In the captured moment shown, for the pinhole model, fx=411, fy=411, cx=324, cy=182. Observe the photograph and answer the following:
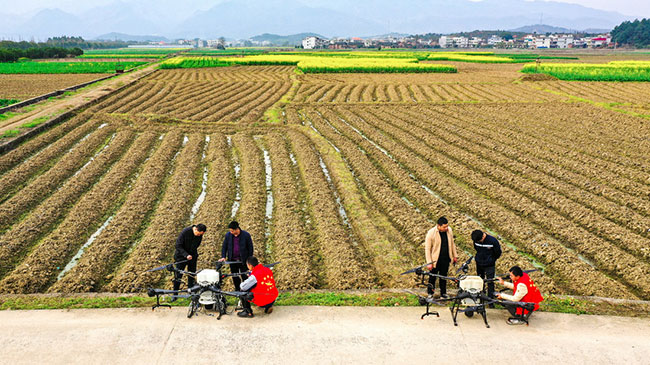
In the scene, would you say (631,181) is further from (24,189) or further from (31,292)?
(24,189)

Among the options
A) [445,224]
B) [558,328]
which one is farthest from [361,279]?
[558,328]

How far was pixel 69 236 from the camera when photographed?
446 inches

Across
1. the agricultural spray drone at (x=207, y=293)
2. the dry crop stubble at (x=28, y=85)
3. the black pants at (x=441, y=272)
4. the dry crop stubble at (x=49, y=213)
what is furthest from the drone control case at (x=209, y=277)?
the dry crop stubble at (x=28, y=85)

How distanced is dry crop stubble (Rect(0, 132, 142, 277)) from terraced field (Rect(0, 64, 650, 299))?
0.21 ft

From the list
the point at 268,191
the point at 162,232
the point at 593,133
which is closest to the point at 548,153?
the point at 593,133

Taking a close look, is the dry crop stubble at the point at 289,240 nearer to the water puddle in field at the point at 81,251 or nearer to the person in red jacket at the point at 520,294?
the person in red jacket at the point at 520,294

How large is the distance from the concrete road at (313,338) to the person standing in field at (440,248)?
2.79 ft

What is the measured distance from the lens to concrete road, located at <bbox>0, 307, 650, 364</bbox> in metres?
6.53

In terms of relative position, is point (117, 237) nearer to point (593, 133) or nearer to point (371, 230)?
point (371, 230)

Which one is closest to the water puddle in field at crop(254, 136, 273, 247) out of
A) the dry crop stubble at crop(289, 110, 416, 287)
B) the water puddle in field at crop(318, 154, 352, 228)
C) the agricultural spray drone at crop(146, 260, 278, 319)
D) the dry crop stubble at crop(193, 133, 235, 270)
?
the dry crop stubble at crop(193, 133, 235, 270)

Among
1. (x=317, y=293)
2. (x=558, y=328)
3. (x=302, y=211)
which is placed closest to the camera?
(x=558, y=328)

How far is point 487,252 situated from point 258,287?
4.32 metres

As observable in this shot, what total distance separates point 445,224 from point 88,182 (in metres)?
13.7

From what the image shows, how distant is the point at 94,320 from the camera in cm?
751
